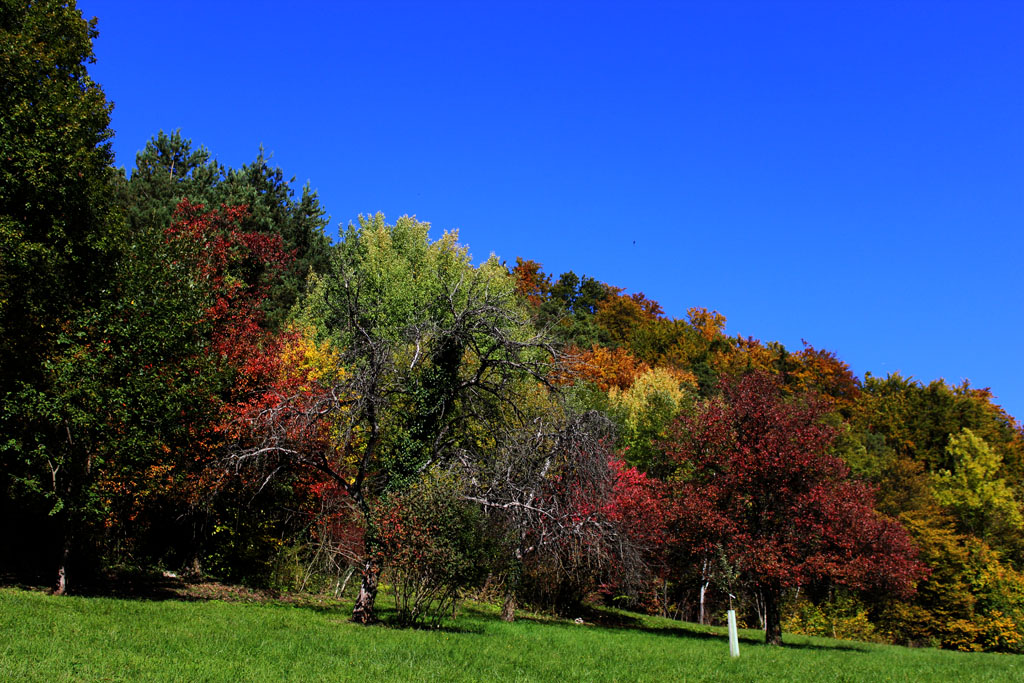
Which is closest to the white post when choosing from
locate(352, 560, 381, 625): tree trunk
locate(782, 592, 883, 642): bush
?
locate(352, 560, 381, 625): tree trunk

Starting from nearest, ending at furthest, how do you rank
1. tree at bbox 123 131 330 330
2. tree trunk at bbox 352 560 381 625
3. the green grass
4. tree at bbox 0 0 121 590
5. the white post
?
the green grass → the white post → tree at bbox 0 0 121 590 → tree trunk at bbox 352 560 381 625 → tree at bbox 123 131 330 330

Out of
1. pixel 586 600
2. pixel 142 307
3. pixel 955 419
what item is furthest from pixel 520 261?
pixel 142 307

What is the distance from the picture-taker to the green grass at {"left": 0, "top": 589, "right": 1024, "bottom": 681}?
10.3m

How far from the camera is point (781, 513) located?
917 inches

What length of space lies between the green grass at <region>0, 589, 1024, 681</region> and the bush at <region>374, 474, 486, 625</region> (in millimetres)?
1207

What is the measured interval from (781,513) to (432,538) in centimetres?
1227

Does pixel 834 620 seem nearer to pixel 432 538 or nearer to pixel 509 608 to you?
pixel 509 608

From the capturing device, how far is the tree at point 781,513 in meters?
22.4

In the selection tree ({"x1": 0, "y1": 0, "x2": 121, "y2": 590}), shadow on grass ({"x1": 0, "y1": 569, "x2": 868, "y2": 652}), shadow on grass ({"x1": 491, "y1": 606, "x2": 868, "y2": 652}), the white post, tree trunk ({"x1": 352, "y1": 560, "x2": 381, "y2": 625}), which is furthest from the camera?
shadow on grass ({"x1": 491, "y1": 606, "x2": 868, "y2": 652})

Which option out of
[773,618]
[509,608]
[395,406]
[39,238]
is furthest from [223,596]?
[773,618]

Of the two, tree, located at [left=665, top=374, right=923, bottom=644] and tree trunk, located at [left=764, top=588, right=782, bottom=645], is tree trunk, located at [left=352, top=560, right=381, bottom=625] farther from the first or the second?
tree trunk, located at [left=764, top=588, right=782, bottom=645]

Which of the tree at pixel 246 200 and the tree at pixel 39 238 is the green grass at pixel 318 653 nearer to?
the tree at pixel 39 238

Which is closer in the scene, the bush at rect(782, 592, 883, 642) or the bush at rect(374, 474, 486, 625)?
the bush at rect(374, 474, 486, 625)

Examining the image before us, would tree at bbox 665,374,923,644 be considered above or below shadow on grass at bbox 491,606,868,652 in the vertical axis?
above
